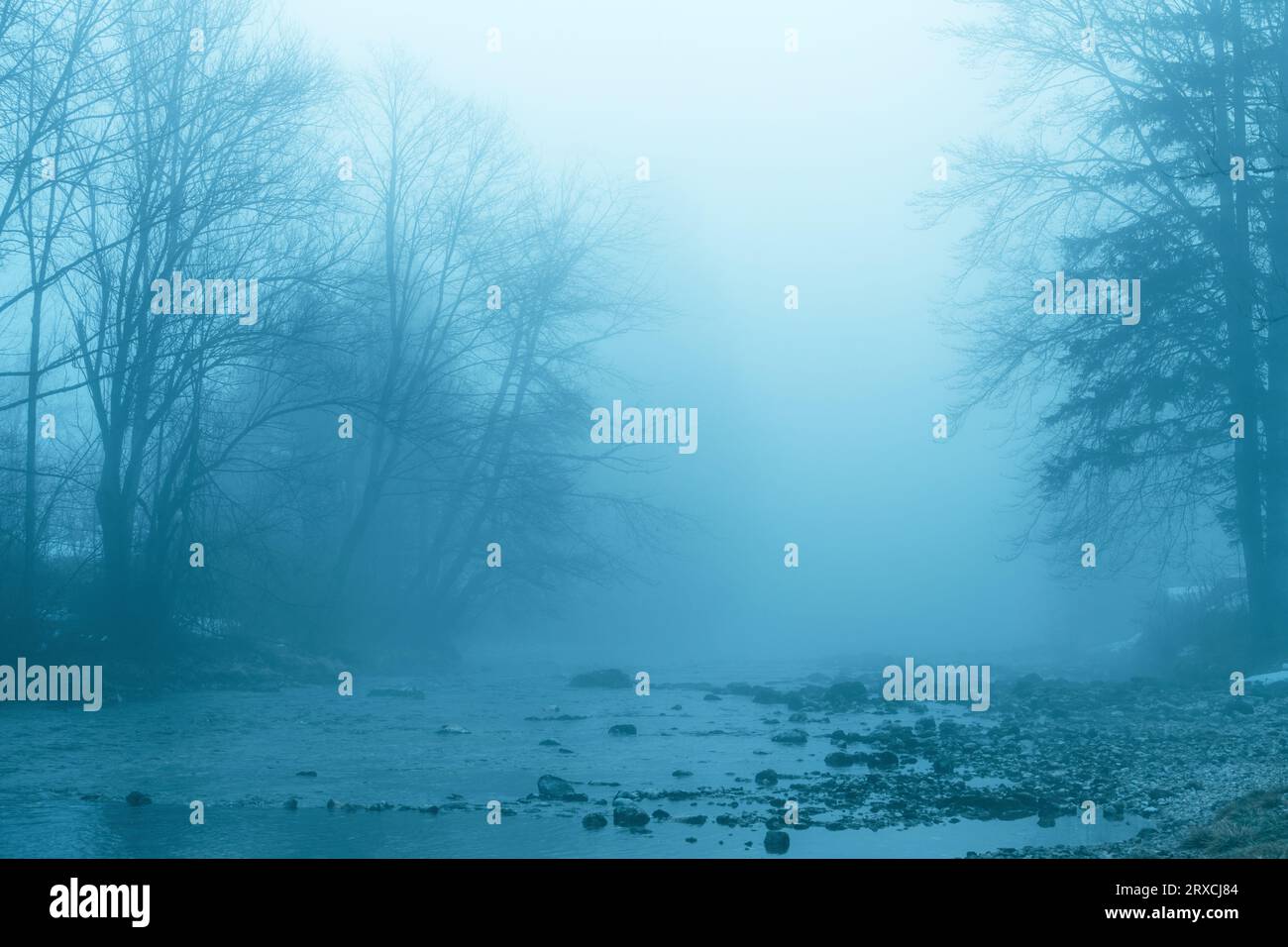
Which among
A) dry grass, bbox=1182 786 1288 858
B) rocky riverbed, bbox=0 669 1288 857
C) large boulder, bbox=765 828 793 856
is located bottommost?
rocky riverbed, bbox=0 669 1288 857

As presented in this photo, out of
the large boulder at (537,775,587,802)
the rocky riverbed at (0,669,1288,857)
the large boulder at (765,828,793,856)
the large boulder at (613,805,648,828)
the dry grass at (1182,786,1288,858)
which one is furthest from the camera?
the large boulder at (537,775,587,802)

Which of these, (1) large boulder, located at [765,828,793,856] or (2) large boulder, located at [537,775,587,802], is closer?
(1) large boulder, located at [765,828,793,856]

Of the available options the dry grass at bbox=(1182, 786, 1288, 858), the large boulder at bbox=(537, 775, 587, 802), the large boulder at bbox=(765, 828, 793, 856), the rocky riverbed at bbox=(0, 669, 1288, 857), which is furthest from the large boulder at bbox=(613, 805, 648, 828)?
the dry grass at bbox=(1182, 786, 1288, 858)

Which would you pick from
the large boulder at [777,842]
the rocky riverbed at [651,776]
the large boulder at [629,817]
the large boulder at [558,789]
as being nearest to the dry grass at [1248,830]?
the rocky riverbed at [651,776]

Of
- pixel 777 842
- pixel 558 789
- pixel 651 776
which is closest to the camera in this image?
pixel 777 842

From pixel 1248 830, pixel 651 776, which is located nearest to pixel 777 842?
pixel 1248 830

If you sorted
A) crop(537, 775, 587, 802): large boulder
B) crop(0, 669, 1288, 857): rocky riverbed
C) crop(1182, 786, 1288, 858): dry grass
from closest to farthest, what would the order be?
1. crop(1182, 786, 1288, 858): dry grass
2. crop(0, 669, 1288, 857): rocky riverbed
3. crop(537, 775, 587, 802): large boulder

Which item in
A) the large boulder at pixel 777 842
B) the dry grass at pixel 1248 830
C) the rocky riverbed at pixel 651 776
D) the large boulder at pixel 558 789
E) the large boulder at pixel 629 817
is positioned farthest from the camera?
the large boulder at pixel 558 789

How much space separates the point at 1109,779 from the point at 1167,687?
7.91 metres

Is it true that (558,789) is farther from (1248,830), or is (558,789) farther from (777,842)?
(1248,830)

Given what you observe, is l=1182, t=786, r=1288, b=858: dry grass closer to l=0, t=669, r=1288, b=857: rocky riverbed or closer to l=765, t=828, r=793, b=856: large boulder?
l=0, t=669, r=1288, b=857: rocky riverbed

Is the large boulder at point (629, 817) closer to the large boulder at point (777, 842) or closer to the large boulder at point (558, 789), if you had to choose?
the large boulder at point (558, 789)

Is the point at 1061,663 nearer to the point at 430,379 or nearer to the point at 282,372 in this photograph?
the point at 430,379

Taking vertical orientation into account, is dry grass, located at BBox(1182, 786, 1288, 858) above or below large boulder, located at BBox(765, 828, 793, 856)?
above
